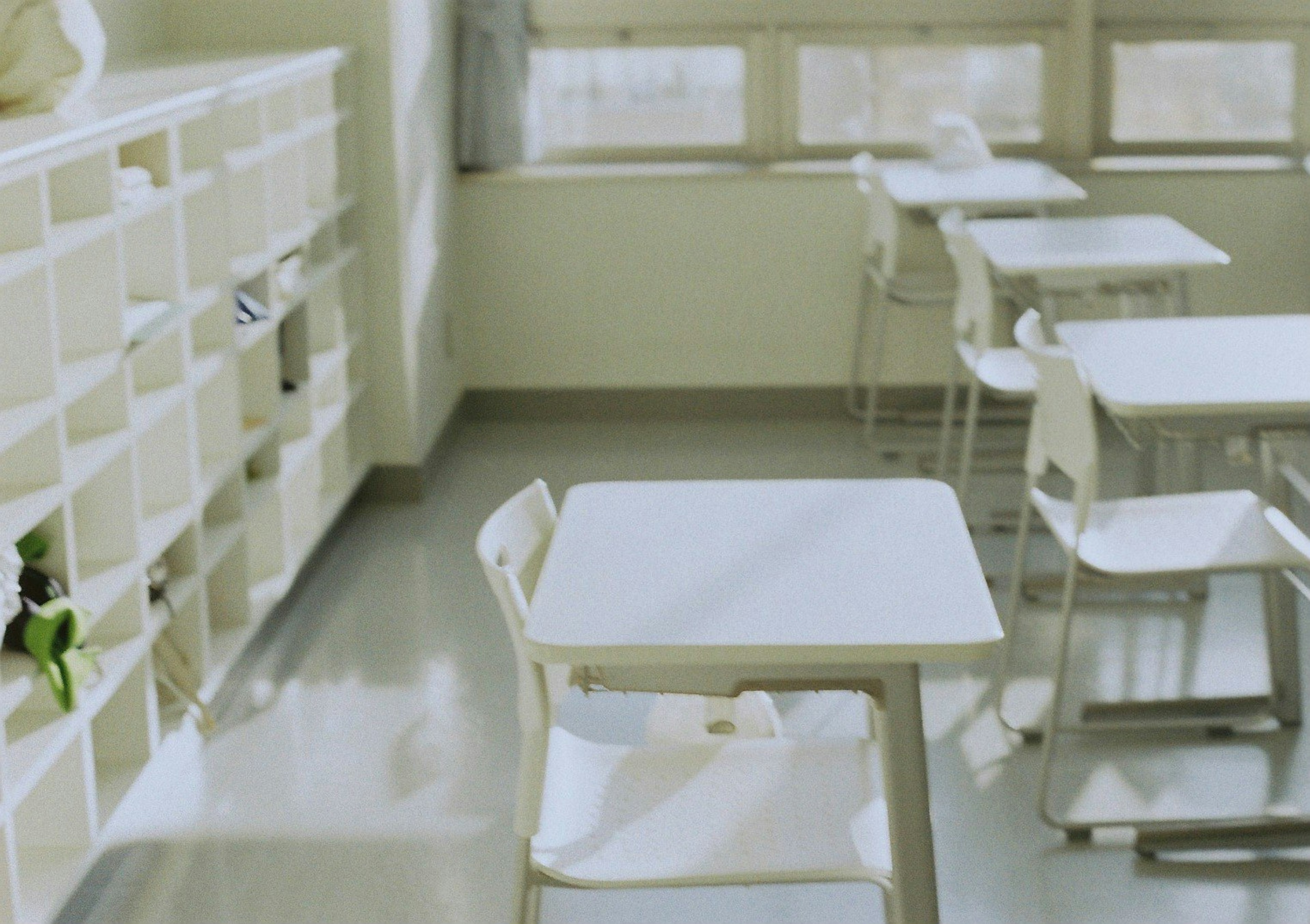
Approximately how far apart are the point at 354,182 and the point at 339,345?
0.52 m

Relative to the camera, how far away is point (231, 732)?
3.62 metres

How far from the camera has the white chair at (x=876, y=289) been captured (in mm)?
5574

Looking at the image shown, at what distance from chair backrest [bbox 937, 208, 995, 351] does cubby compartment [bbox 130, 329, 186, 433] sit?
81.6 inches

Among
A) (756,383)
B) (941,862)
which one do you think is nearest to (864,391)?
(756,383)

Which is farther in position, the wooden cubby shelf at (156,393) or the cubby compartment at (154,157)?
the cubby compartment at (154,157)

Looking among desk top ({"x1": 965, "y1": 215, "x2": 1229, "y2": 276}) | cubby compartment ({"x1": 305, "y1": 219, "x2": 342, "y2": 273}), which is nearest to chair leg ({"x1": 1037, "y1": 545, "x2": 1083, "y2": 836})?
desk top ({"x1": 965, "y1": 215, "x2": 1229, "y2": 276})

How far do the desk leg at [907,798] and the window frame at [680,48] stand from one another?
4.48m

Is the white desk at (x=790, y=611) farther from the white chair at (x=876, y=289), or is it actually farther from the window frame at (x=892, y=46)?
the window frame at (x=892, y=46)

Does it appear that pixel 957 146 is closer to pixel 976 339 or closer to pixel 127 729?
pixel 976 339

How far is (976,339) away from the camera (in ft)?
15.2

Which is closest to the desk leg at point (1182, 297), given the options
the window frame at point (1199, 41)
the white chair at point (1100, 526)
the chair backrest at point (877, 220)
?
the chair backrest at point (877, 220)

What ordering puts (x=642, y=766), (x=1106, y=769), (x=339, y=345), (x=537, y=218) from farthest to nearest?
(x=537, y=218)
(x=339, y=345)
(x=1106, y=769)
(x=642, y=766)

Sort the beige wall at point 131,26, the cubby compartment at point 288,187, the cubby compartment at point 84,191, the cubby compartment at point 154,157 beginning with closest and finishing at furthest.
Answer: the cubby compartment at point 84,191
the cubby compartment at point 154,157
the cubby compartment at point 288,187
the beige wall at point 131,26

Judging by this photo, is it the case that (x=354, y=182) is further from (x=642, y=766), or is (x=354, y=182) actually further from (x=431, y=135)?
(x=642, y=766)
